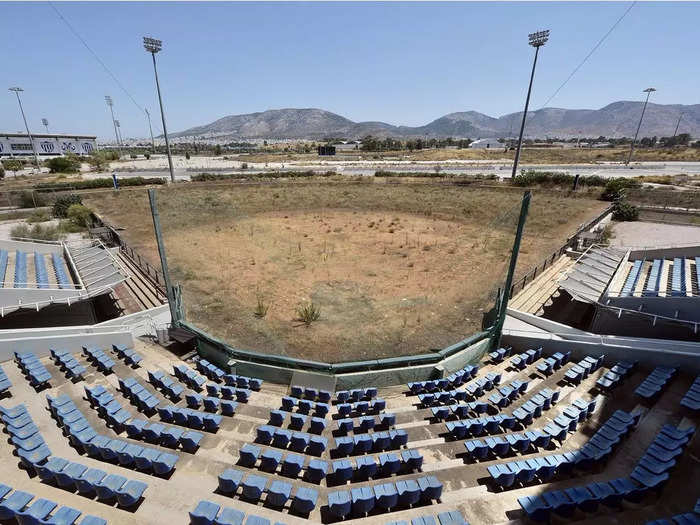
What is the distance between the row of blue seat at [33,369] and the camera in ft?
38.4

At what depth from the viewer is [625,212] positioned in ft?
116

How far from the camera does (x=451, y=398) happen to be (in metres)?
Result: 11.7

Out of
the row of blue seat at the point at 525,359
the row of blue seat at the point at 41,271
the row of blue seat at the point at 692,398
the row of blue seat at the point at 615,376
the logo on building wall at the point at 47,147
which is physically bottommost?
the row of blue seat at the point at 525,359

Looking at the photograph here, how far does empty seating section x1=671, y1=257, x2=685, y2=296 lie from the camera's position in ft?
47.7

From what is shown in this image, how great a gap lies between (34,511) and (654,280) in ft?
80.3

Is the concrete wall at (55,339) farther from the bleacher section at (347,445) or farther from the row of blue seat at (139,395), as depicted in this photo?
the row of blue seat at (139,395)

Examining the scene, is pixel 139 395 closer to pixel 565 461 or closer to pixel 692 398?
pixel 565 461

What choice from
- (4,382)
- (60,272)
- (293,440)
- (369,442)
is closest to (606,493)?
(369,442)

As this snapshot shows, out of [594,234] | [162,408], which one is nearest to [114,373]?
[162,408]

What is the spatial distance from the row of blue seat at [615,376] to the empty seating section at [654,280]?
4.24m

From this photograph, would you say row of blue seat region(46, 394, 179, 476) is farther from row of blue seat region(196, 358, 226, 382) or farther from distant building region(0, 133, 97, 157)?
distant building region(0, 133, 97, 157)

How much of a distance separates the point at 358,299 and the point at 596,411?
1230 cm

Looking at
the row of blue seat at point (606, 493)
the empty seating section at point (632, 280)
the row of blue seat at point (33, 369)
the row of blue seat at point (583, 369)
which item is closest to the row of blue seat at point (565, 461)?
the row of blue seat at point (606, 493)

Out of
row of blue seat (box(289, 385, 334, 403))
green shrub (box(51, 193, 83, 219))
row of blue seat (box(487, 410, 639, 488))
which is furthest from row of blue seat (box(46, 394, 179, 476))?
green shrub (box(51, 193, 83, 219))
